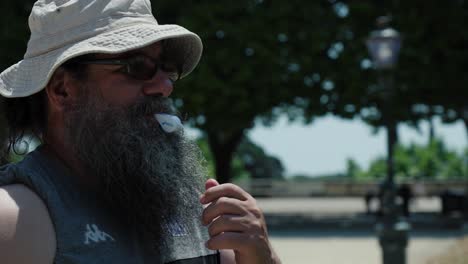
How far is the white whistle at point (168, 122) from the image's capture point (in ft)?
6.62

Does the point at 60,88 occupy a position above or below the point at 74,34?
below

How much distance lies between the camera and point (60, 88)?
2.00 m

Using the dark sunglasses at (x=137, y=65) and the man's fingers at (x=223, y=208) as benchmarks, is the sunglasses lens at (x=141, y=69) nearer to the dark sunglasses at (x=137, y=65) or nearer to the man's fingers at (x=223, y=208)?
the dark sunglasses at (x=137, y=65)

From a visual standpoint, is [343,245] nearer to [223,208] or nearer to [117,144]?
[117,144]

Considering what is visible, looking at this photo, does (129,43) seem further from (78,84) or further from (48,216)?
(48,216)

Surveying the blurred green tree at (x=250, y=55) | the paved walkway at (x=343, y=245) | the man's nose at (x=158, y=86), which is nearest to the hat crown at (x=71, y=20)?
the man's nose at (x=158, y=86)

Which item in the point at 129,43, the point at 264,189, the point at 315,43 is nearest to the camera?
Answer: the point at 129,43

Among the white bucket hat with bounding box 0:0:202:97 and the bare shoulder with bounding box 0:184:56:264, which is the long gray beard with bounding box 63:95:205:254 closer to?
the white bucket hat with bounding box 0:0:202:97

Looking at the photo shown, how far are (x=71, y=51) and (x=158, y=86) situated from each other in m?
0.25

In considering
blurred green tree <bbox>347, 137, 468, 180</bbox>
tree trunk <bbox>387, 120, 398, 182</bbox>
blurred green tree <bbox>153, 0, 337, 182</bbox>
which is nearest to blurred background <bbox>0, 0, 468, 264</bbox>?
blurred green tree <bbox>153, 0, 337, 182</bbox>


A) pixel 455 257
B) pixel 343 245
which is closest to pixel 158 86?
pixel 455 257

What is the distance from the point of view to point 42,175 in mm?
1832

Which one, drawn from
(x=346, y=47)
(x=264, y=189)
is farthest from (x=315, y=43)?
(x=264, y=189)

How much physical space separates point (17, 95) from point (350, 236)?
1779 cm
